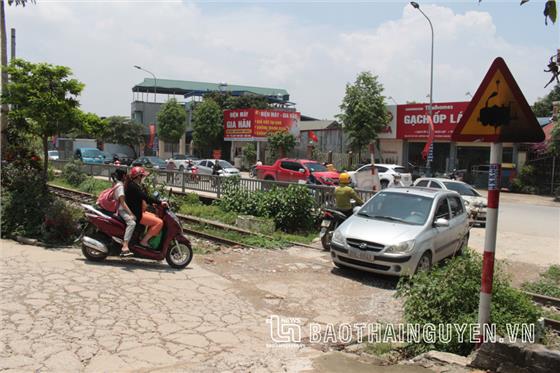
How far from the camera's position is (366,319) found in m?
6.72

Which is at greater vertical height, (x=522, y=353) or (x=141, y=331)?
(x=522, y=353)

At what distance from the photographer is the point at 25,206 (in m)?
10.2

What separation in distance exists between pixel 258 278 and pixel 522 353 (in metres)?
5.01

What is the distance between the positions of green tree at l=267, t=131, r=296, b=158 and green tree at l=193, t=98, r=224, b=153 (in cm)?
837

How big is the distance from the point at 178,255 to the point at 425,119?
30.0 metres

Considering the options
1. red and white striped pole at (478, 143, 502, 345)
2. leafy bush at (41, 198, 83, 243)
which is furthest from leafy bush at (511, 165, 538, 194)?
red and white striped pole at (478, 143, 502, 345)

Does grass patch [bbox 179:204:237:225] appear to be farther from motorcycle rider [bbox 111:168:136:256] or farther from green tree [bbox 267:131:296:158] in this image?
green tree [bbox 267:131:296:158]

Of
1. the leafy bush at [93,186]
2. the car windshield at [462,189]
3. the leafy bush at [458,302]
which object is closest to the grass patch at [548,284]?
the leafy bush at [458,302]

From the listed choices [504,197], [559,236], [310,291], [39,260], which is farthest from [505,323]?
[504,197]

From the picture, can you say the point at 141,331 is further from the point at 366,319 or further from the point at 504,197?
the point at 504,197

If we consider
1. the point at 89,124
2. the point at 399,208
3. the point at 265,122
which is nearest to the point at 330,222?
the point at 399,208

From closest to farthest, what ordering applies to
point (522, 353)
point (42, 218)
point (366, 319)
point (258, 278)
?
point (522, 353), point (366, 319), point (258, 278), point (42, 218)

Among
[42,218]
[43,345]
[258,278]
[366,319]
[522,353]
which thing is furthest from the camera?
[42,218]

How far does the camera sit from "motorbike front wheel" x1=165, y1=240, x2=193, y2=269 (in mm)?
8414
